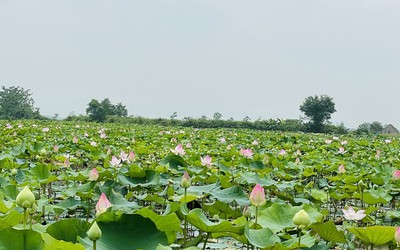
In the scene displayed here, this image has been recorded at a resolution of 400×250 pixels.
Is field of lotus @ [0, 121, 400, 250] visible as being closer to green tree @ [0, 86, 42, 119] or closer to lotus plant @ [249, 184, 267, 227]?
lotus plant @ [249, 184, 267, 227]

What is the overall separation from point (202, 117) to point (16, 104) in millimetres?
23290

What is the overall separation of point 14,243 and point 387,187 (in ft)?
8.87

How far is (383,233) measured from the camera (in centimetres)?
147

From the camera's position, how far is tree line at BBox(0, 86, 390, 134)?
2703 centimetres

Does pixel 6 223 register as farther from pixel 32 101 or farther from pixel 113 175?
pixel 32 101

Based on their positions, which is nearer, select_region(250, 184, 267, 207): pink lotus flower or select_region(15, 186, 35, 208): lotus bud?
select_region(15, 186, 35, 208): lotus bud

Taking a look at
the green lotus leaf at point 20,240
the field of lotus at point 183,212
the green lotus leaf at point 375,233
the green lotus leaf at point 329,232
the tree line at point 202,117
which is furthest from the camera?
the tree line at point 202,117

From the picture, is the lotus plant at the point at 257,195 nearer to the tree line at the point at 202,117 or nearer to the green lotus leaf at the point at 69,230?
the green lotus leaf at the point at 69,230

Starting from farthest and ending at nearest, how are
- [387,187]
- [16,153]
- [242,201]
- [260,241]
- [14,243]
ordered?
[16,153], [387,187], [242,201], [260,241], [14,243]

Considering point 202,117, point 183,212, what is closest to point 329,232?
point 183,212

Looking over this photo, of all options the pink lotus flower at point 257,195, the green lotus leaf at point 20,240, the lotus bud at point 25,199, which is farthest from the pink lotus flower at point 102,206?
the pink lotus flower at point 257,195

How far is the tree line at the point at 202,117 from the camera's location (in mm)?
27031

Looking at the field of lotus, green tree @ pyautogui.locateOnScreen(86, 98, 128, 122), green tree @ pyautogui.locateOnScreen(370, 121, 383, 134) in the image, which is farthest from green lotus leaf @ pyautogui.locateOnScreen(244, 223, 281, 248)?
green tree @ pyautogui.locateOnScreen(370, 121, 383, 134)

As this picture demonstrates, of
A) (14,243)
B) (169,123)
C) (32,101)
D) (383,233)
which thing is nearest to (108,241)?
(14,243)
